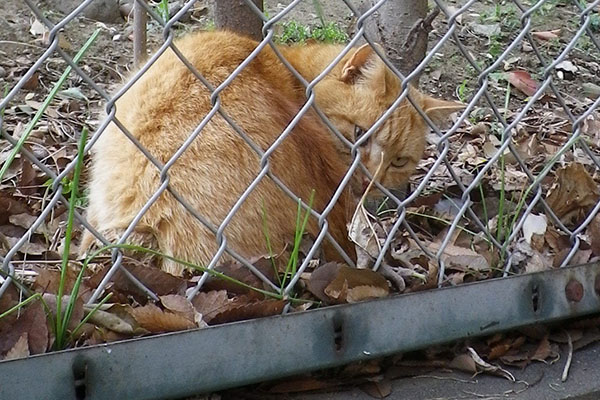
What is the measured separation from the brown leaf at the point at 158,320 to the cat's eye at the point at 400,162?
175 cm

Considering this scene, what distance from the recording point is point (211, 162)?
2203mm

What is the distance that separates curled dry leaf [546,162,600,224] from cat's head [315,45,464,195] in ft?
2.40

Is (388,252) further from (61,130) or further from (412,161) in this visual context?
(61,130)

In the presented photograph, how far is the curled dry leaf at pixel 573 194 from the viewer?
2566 millimetres

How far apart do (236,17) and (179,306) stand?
5.87ft

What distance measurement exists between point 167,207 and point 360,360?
67cm

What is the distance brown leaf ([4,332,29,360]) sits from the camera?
1638mm

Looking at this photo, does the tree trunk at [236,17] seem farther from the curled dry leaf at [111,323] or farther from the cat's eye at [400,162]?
the curled dry leaf at [111,323]

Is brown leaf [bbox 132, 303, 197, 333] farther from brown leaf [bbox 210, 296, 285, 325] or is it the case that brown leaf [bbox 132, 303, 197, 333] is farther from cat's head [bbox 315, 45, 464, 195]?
cat's head [bbox 315, 45, 464, 195]

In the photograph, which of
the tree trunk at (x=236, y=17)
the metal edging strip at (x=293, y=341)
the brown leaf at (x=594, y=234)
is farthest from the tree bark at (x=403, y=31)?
the metal edging strip at (x=293, y=341)

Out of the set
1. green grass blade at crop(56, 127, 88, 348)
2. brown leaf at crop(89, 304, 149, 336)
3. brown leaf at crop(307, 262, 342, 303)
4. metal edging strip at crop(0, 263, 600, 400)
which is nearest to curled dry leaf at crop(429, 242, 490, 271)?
metal edging strip at crop(0, 263, 600, 400)

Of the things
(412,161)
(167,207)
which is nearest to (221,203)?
(167,207)

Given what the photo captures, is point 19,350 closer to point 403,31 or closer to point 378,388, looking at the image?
point 378,388

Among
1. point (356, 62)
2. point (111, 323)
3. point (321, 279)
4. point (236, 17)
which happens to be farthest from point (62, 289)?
point (236, 17)
